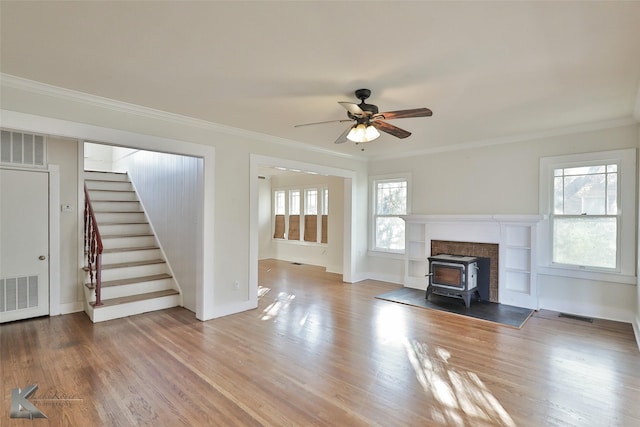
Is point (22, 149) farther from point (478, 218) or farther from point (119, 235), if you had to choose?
point (478, 218)

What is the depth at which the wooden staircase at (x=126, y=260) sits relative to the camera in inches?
175

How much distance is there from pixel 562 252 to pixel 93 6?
229 inches

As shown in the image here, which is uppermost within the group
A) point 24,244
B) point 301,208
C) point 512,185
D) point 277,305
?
point 512,185

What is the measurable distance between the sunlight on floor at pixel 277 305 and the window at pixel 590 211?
153 inches

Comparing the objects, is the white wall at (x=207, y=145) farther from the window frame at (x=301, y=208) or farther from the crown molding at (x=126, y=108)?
the window frame at (x=301, y=208)

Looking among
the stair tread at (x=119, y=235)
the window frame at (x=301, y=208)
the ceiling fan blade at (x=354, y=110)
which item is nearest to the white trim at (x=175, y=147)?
the stair tread at (x=119, y=235)

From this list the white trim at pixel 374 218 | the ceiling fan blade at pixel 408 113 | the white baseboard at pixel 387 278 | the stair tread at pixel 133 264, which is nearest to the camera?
the ceiling fan blade at pixel 408 113

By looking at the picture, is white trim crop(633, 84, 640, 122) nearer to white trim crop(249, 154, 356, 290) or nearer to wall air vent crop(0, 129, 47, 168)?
white trim crop(249, 154, 356, 290)

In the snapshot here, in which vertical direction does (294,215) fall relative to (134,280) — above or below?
above

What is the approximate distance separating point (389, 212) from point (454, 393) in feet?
14.3

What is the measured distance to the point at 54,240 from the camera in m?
4.43

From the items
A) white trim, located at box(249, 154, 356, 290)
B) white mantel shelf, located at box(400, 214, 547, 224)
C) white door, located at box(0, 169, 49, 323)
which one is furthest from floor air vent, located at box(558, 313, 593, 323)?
white door, located at box(0, 169, 49, 323)
